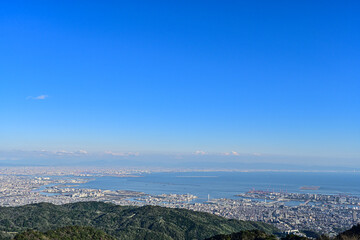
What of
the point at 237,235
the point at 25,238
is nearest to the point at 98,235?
the point at 25,238

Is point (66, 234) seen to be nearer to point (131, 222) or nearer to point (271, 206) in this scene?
point (131, 222)

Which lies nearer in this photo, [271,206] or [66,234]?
[66,234]

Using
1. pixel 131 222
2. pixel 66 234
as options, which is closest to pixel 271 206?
pixel 131 222

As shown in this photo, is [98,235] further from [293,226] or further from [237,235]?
[293,226]

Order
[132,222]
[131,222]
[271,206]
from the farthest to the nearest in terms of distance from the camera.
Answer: [271,206] < [131,222] < [132,222]

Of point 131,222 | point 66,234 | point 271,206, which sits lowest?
point 271,206

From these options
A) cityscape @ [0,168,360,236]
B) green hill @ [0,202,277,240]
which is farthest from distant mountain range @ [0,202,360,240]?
cityscape @ [0,168,360,236]

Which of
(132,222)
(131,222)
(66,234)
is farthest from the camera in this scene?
(131,222)

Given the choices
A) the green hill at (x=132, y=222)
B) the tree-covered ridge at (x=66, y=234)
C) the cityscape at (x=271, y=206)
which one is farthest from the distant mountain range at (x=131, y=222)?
the cityscape at (x=271, y=206)
